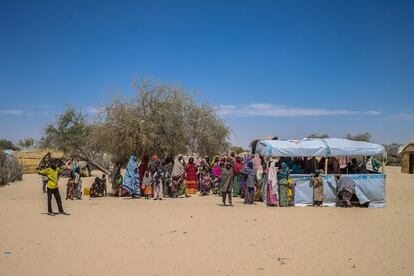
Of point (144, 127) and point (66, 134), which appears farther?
point (66, 134)

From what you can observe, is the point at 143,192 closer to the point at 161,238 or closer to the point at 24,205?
the point at 24,205

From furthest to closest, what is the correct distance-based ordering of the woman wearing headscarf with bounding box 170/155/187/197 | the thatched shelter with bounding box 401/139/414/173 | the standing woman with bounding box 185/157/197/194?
the thatched shelter with bounding box 401/139/414/173, the standing woman with bounding box 185/157/197/194, the woman wearing headscarf with bounding box 170/155/187/197

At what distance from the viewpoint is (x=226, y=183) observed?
51.6 feet

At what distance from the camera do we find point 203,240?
32.4 feet

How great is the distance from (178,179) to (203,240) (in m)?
8.83

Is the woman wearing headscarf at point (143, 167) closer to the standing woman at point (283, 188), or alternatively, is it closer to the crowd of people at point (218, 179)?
the crowd of people at point (218, 179)

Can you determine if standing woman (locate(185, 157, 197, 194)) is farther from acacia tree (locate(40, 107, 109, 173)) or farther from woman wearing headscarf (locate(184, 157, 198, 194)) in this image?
acacia tree (locate(40, 107, 109, 173))

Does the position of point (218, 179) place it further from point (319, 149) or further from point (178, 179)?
point (319, 149)

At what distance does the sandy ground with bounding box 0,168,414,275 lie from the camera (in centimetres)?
766

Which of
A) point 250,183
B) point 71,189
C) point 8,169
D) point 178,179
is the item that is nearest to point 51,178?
point 71,189

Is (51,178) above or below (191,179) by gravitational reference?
above

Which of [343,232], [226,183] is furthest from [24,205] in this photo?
[343,232]

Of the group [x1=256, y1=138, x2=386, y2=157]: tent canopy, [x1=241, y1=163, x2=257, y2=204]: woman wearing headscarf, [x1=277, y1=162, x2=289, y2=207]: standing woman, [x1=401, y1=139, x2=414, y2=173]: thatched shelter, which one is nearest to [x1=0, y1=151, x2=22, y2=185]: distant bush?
[x1=241, y1=163, x2=257, y2=204]: woman wearing headscarf

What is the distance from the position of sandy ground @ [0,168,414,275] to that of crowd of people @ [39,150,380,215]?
2.93 feet
